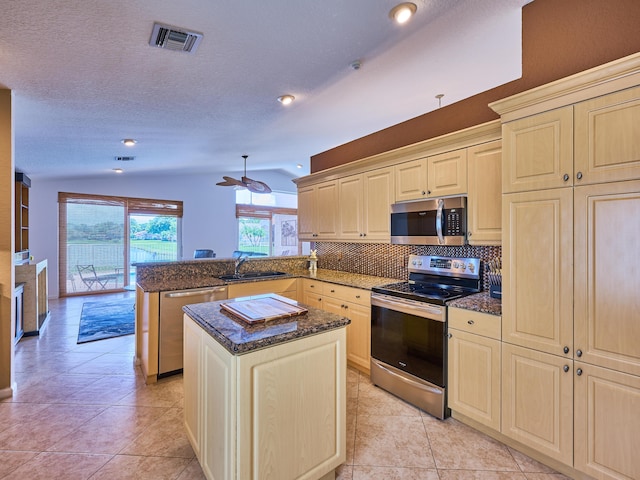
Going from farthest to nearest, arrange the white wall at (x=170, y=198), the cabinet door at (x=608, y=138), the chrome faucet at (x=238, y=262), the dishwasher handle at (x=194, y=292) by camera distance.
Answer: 1. the white wall at (x=170, y=198)
2. the chrome faucet at (x=238, y=262)
3. the dishwasher handle at (x=194, y=292)
4. the cabinet door at (x=608, y=138)

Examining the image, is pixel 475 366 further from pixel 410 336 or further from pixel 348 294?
pixel 348 294

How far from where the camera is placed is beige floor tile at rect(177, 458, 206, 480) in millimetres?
1743

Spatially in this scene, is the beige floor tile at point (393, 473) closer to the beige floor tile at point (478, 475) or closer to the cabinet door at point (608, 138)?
the beige floor tile at point (478, 475)

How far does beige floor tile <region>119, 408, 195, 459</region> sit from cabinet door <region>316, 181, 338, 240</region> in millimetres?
2466

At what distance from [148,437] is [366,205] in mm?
2731

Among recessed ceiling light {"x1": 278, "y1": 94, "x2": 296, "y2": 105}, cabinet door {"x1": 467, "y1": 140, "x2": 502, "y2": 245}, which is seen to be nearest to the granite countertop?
cabinet door {"x1": 467, "y1": 140, "x2": 502, "y2": 245}

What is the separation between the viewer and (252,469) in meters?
1.34

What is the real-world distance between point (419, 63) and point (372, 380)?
276 cm

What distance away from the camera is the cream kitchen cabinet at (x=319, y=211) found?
12.7 feet

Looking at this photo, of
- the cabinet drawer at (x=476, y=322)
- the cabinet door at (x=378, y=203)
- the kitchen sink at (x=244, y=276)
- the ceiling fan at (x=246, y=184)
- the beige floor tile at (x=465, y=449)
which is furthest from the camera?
the ceiling fan at (x=246, y=184)

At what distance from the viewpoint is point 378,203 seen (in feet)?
10.8

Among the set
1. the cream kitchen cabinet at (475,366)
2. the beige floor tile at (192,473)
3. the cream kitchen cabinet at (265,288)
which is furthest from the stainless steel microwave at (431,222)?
the beige floor tile at (192,473)

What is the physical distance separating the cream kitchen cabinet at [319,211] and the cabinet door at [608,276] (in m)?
2.50

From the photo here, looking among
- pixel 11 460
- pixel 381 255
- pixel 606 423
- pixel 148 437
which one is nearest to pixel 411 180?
pixel 381 255
